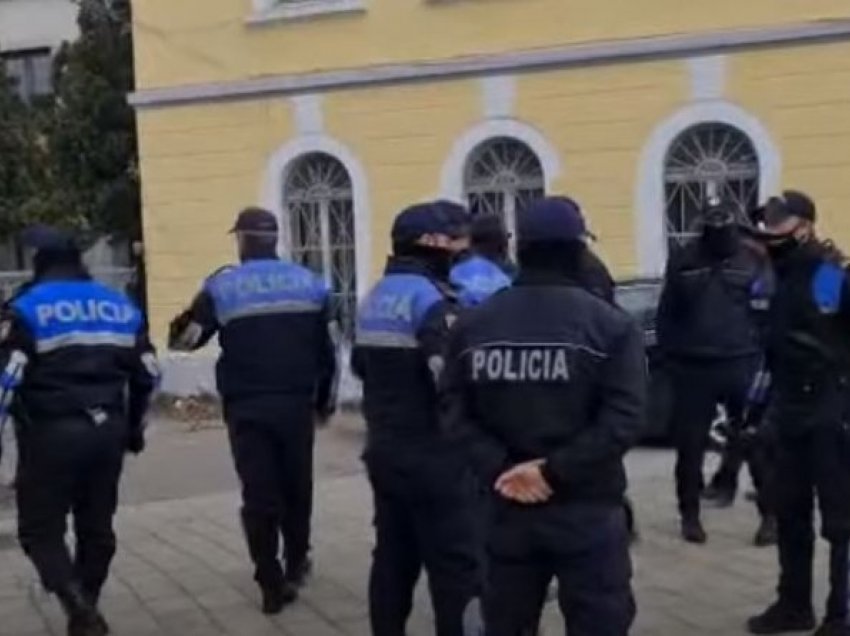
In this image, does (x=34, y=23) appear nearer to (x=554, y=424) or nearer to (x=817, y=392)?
(x=817, y=392)

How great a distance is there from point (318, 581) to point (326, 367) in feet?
4.62

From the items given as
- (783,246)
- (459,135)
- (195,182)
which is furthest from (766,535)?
(195,182)

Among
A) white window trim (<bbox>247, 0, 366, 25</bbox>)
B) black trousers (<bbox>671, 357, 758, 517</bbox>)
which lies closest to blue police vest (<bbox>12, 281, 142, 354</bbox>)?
black trousers (<bbox>671, 357, 758, 517</bbox>)

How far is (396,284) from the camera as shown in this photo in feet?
27.0

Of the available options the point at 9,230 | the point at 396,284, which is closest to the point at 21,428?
the point at 396,284

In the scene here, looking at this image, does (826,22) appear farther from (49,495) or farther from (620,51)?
(49,495)

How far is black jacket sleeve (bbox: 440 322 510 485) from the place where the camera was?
21.8ft

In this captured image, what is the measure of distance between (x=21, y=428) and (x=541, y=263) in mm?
3435

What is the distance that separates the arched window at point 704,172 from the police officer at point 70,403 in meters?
10.8

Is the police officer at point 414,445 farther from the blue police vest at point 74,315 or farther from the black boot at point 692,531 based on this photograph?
the black boot at point 692,531

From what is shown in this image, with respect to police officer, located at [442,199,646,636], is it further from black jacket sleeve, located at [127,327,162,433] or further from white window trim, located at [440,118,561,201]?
white window trim, located at [440,118,561,201]

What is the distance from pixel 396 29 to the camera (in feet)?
69.9

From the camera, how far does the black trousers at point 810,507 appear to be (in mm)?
8719

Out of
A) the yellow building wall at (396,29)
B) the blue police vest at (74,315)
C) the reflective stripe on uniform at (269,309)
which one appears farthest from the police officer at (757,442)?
the yellow building wall at (396,29)
